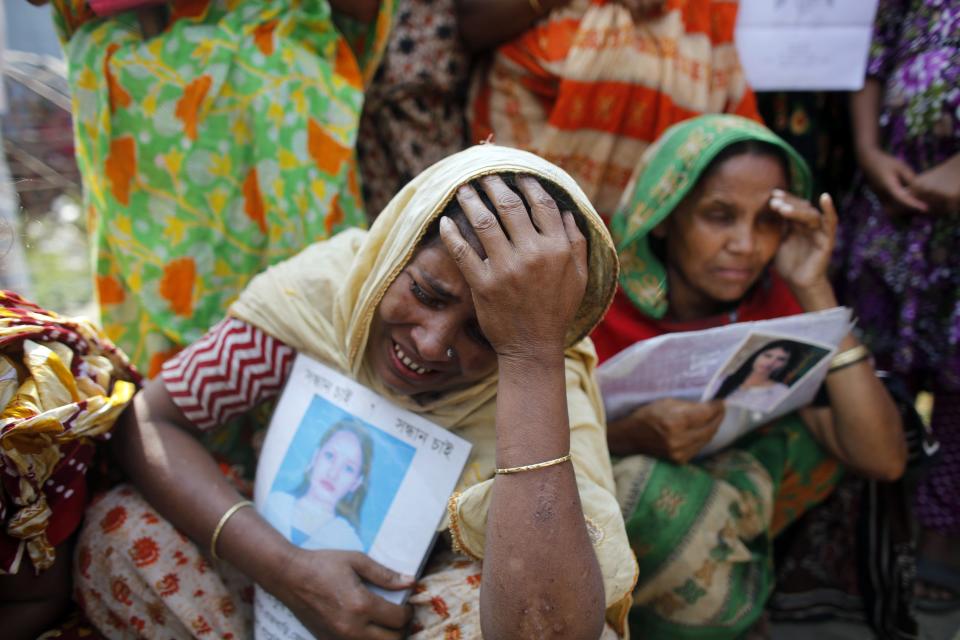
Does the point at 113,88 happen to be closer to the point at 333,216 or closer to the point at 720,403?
the point at 333,216

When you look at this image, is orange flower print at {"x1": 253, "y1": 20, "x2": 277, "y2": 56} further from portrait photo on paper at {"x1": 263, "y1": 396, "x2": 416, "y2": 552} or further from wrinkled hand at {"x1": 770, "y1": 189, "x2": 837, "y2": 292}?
wrinkled hand at {"x1": 770, "y1": 189, "x2": 837, "y2": 292}

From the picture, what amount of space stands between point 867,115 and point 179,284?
233 centimetres

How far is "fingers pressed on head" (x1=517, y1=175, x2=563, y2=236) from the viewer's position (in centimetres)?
132

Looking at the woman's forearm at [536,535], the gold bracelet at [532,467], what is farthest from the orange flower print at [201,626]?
the gold bracelet at [532,467]

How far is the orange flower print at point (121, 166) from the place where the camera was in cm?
209

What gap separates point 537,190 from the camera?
4.37ft

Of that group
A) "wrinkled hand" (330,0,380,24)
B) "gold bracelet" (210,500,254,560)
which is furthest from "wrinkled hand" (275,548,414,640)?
"wrinkled hand" (330,0,380,24)

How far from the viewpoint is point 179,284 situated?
7.09 ft

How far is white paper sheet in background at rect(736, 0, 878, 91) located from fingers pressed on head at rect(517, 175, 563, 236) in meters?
1.54

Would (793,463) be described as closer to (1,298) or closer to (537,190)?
(537,190)

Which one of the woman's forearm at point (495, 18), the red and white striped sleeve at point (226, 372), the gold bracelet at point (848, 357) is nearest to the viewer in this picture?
the red and white striped sleeve at point (226, 372)

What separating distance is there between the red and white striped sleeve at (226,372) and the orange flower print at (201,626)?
42cm

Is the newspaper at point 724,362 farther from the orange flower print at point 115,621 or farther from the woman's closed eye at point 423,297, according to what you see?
the orange flower print at point 115,621

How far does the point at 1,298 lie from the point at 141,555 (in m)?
0.60
